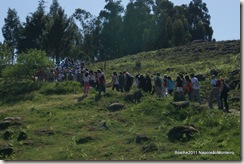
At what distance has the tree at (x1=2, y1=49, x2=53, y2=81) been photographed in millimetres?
32219

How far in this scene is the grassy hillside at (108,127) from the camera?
48.5 feet

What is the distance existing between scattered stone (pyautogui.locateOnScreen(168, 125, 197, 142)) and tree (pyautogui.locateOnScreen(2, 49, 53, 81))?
60.9ft

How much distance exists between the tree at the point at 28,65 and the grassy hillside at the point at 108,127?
4.49m

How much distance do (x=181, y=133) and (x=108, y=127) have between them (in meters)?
3.87

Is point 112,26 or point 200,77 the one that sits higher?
point 112,26

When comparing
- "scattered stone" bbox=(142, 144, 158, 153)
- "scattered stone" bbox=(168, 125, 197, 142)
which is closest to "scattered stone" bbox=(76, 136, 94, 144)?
"scattered stone" bbox=(142, 144, 158, 153)

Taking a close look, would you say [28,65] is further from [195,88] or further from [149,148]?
[149,148]

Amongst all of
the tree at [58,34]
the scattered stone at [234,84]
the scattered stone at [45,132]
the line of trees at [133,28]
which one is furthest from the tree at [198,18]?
the scattered stone at [45,132]

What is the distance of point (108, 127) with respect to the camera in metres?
18.5

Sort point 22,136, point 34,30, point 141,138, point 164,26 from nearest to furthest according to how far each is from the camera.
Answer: point 141,138 → point 22,136 → point 34,30 → point 164,26

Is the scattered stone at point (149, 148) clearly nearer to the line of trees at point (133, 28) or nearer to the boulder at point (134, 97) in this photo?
the boulder at point (134, 97)

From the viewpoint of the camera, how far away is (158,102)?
68.0 ft

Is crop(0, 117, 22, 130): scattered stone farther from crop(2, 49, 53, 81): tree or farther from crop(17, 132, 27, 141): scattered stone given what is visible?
crop(2, 49, 53, 81): tree

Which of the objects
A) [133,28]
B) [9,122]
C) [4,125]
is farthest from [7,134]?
[133,28]
